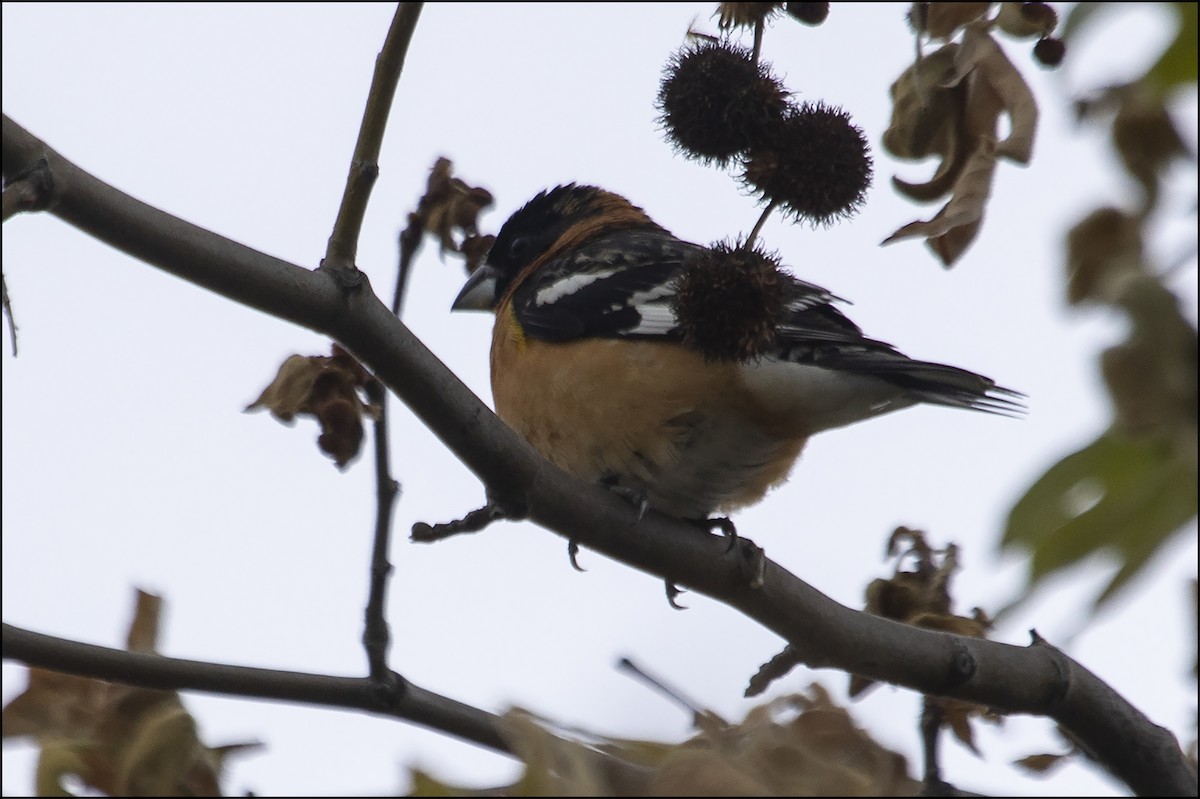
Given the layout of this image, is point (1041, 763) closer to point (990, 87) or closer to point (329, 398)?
point (990, 87)

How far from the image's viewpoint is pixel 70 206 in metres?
2.45

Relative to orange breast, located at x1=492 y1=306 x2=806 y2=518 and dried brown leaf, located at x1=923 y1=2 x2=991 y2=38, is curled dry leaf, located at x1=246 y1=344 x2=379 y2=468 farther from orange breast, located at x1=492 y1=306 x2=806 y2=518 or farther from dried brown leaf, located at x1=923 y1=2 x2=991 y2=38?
orange breast, located at x1=492 y1=306 x2=806 y2=518

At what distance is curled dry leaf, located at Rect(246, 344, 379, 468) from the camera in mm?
3064

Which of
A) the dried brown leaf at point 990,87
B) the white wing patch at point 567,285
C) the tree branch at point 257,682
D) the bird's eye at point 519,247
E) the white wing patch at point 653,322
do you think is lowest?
the tree branch at point 257,682

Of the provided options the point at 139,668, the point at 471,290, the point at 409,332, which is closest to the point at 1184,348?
the point at 409,332

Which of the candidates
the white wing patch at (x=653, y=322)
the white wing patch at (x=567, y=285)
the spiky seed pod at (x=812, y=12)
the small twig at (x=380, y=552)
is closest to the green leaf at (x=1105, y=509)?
the spiky seed pod at (x=812, y=12)

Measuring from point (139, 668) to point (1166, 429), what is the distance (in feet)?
6.50

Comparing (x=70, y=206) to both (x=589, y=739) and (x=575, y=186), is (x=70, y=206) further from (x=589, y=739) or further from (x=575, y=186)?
(x=575, y=186)

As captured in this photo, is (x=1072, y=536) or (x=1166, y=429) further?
(x=1072, y=536)

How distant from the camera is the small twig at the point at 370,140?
2637 mm

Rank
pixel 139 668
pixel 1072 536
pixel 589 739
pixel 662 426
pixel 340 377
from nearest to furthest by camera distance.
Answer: pixel 589 739
pixel 1072 536
pixel 139 668
pixel 340 377
pixel 662 426

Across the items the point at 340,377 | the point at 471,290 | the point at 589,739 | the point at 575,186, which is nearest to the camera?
the point at 589,739

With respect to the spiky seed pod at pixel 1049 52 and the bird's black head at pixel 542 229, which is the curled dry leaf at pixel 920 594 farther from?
the bird's black head at pixel 542 229

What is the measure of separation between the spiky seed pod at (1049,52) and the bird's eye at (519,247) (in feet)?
12.8
